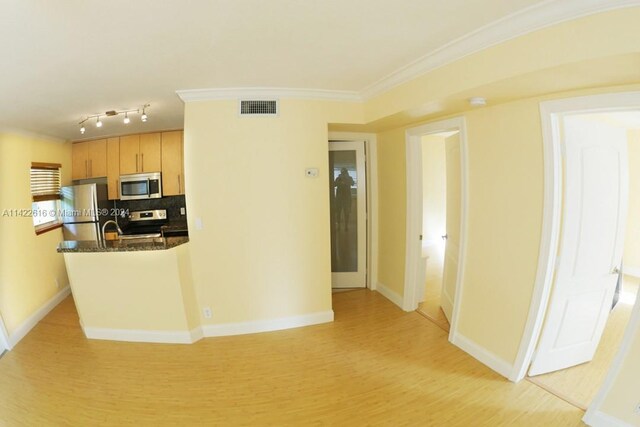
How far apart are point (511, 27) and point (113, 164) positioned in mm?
4993

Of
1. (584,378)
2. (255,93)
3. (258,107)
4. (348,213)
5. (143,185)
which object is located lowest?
(584,378)

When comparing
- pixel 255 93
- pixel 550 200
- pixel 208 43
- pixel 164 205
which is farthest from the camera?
pixel 164 205

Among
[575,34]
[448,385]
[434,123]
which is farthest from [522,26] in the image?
[448,385]

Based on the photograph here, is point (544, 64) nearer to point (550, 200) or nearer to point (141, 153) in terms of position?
point (550, 200)

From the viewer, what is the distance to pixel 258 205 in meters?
2.59

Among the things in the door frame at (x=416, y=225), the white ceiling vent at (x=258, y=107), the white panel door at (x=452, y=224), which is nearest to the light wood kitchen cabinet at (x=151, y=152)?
the white ceiling vent at (x=258, y=107)

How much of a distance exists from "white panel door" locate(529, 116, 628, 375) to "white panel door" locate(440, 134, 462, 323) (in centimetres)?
80

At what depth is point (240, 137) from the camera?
2.50m

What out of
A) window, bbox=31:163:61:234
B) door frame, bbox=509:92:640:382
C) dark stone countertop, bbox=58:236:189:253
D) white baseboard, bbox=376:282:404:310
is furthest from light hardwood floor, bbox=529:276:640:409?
window, bbox=31:163:61:234

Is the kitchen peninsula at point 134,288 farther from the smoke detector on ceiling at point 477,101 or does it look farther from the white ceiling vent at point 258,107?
the smoke detector on ceiling at point 477,101

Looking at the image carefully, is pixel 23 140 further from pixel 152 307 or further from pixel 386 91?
pixel 386 91

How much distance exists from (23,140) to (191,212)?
2789 millimetres

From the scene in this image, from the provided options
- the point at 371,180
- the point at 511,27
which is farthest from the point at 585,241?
the point at 371,180

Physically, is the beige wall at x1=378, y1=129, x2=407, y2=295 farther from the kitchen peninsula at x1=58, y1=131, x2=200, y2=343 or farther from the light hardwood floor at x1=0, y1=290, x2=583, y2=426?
the kitchen peninsula at x1=58, y1=131, x2=200, y2=343
